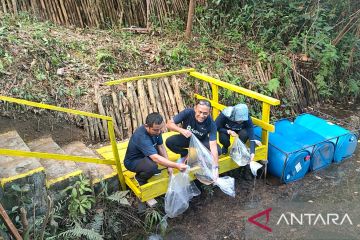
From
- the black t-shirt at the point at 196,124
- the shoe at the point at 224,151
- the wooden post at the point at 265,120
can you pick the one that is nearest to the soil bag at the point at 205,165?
the black t-shirt at the point at 196,124

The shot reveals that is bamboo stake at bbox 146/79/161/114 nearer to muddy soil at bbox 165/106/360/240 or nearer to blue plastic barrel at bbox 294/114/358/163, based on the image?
muddy soil at bbox 165/106/360/240

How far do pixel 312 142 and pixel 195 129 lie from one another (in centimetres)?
198

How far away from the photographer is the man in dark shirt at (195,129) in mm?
4395

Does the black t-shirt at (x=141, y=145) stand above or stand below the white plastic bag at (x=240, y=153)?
above

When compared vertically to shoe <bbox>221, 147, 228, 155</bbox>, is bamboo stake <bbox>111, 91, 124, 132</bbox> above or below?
above

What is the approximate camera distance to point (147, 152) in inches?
156

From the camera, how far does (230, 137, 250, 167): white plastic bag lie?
4.73 metres

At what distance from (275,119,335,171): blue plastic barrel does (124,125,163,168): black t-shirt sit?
2302mm

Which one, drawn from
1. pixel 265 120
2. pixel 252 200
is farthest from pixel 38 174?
pixel 265 120

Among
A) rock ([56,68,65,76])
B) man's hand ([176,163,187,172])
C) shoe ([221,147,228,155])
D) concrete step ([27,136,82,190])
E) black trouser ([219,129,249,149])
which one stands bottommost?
shoe ([221,147,228,155])

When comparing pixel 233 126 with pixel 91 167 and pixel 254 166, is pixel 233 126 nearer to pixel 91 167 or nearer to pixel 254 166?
pixel 254 166

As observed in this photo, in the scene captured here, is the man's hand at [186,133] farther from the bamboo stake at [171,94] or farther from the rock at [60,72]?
the rock at [60,72]

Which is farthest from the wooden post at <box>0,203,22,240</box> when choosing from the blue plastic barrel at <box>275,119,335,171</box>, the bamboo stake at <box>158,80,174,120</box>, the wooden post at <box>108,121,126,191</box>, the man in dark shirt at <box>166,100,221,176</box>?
the blue plastic barrel at <box>275,119,335,171</box>

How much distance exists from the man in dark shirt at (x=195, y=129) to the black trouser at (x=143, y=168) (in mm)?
595
